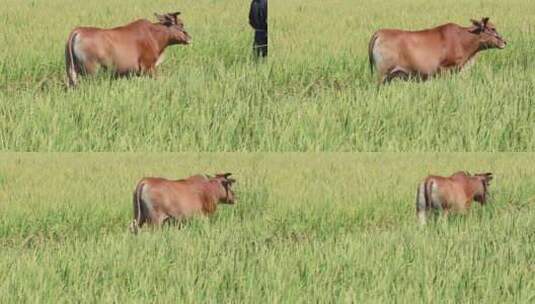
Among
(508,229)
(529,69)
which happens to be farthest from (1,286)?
(529,69)

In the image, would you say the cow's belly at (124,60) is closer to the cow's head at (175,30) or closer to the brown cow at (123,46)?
the brown cow at (123,46)

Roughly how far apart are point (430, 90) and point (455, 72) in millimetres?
1421

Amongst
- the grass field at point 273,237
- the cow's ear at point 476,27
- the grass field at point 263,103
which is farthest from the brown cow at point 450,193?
the cow's ear at point 476,27

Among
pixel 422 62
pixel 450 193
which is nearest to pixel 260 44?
pixel 422 62

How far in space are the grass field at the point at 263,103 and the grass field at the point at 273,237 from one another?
471 mm

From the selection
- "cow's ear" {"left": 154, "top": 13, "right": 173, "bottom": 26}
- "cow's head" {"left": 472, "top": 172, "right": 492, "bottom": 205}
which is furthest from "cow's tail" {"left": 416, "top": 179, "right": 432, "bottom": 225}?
"cow's ear" {"left": 154, "top": 13, "right": 173, "bottom": 26}

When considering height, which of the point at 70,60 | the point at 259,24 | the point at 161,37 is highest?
the point at 259,24

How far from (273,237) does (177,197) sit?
1.60 m

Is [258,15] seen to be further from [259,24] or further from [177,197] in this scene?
[177,197]

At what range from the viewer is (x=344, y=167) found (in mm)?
14812

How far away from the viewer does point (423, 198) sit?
46.4 feet

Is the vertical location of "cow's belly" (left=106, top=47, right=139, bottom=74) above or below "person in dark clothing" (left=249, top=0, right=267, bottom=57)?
below

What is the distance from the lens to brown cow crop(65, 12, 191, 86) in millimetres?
13133

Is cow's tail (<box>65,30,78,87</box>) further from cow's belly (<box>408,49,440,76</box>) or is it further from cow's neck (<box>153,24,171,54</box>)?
cow's belly (<box>408,49,440,76</box>)
